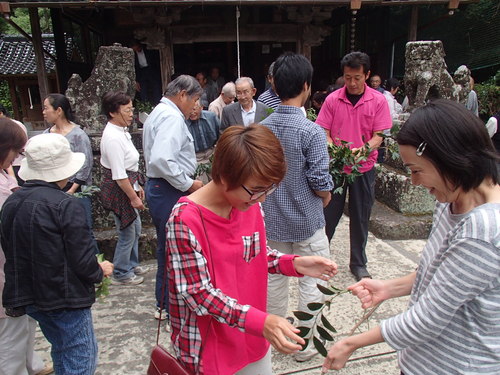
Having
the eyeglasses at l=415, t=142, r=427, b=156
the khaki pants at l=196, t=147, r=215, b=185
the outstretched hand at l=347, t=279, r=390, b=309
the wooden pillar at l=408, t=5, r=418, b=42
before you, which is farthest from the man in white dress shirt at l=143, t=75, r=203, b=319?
the wooden pillar at l=408, t=5, r=418, b=42

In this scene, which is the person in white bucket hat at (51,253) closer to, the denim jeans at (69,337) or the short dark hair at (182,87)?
the denim jeans at (69,337)

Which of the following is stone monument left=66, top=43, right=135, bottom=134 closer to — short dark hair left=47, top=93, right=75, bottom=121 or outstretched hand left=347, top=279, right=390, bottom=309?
short dark hair left=47, top=93, right=75, bottom=121

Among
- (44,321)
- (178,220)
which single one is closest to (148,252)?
(44,321)

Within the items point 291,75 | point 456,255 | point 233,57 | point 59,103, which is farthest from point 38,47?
point 456,255

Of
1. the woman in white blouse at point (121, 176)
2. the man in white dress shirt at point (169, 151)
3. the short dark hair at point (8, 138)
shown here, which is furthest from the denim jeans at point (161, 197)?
the short dark hair at point (8, 138)

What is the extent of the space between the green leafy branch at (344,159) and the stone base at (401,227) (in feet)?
5.29

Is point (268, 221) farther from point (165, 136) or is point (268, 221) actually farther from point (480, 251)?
point (480, 251)

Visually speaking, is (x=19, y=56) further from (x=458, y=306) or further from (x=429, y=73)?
(x=458, y=306)

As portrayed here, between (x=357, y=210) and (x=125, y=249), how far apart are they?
2.15 m

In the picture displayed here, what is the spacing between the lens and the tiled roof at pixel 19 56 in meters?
13.2

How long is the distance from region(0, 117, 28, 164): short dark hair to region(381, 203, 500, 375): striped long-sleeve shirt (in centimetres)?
212

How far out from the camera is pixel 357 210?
3562 millimetres

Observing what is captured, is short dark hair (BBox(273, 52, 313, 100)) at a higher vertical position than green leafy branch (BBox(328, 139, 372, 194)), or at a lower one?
higher

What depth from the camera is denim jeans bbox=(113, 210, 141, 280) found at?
362 centimetres
